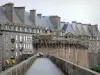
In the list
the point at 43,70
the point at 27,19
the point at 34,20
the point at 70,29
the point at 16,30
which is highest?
the point at 27,19

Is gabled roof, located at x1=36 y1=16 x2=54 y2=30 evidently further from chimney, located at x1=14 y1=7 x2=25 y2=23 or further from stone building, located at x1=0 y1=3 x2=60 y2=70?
chimney, located at x1=14 y1=7 x2=25 y2=23

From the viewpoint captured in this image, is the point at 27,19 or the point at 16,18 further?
the point at 27,19

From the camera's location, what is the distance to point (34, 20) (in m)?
90.2

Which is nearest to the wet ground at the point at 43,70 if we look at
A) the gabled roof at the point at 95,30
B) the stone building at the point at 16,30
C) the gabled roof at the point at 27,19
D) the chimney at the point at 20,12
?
the stone building at the point at 16,30

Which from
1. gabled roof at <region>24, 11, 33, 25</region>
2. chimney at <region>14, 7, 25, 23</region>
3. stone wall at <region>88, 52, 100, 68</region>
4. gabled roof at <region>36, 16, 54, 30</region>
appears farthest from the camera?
gabled roof at <region>36, 16, 54, 30</region>

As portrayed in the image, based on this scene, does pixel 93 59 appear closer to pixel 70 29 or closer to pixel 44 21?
pixel 70 29

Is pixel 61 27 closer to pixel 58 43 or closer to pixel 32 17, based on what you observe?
pixel 32 17

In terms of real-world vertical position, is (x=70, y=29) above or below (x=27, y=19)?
below

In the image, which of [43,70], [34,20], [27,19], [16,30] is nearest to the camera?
[43,70]

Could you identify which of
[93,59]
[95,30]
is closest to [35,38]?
[93,59]

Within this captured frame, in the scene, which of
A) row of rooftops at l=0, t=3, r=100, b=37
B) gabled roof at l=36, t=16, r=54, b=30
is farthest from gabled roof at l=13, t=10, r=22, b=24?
gabled roof at l=36, t=16, r=54, b=30

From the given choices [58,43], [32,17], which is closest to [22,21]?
[32,17]

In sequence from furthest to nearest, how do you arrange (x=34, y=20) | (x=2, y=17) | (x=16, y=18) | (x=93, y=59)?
(x=93, y=59)
(x=34, y=20)
(x=16, y=18)
(x=2, y=17)

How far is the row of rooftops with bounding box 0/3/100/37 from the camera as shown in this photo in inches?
3088
